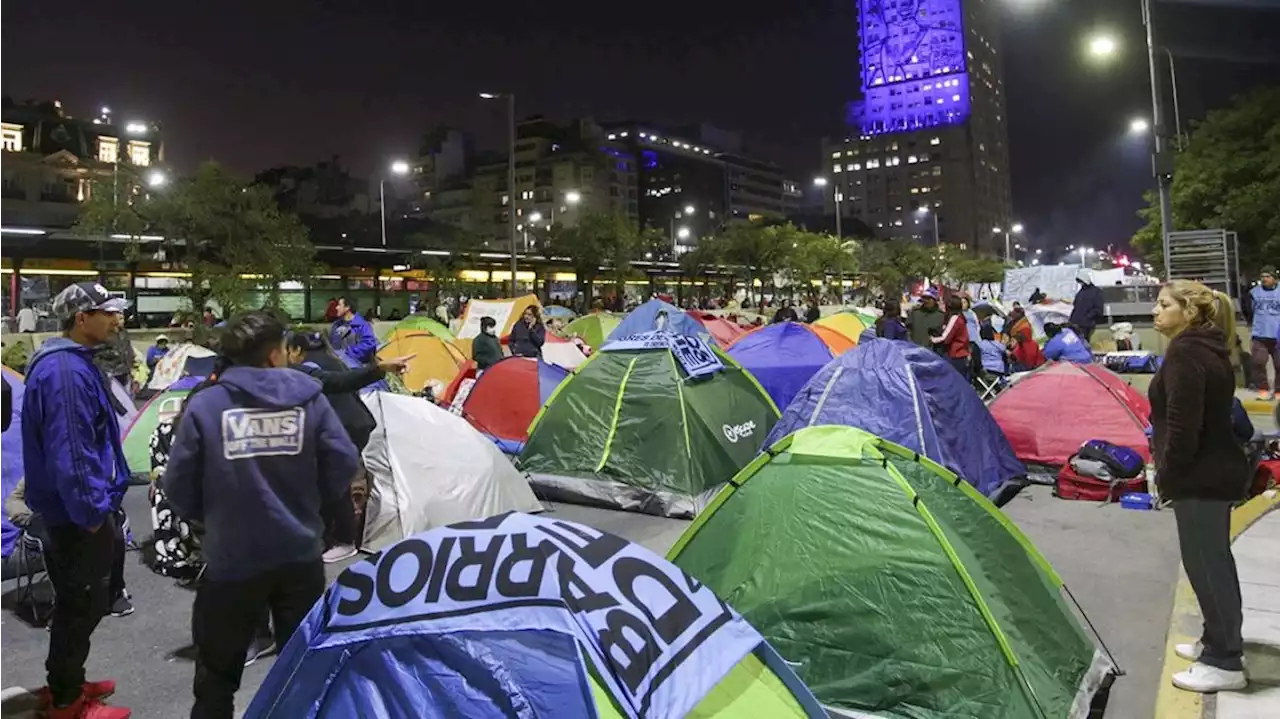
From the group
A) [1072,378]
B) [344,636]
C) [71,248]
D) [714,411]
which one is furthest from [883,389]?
[71,248]

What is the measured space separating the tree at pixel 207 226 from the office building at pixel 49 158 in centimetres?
2485

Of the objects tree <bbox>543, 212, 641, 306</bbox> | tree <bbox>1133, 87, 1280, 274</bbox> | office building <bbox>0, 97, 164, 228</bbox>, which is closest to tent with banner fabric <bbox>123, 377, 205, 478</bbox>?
tree <bbox>1133, 87, 1280, 274</bbox>

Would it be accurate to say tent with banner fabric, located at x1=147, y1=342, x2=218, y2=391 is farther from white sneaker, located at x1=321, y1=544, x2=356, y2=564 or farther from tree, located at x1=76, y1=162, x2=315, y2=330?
white sneaker, located at x1=321, y1=544, x2=356, y2=564

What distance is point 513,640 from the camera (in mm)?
2203

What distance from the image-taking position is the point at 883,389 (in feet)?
23.5

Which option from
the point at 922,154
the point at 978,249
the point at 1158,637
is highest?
the point at 922,154

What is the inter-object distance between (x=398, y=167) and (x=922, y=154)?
110 metres

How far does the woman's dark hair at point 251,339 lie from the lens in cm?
323

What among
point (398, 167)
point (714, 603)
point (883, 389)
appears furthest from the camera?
point (398, 167)

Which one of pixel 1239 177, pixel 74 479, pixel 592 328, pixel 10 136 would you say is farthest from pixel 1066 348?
pixel 10 136

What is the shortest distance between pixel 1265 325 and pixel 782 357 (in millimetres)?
7278

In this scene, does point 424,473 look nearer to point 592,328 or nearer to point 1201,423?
point 1201,423

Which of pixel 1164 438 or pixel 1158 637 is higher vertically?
pixel 1164 438

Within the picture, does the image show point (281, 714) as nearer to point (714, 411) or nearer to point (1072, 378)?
point (714, 411)
